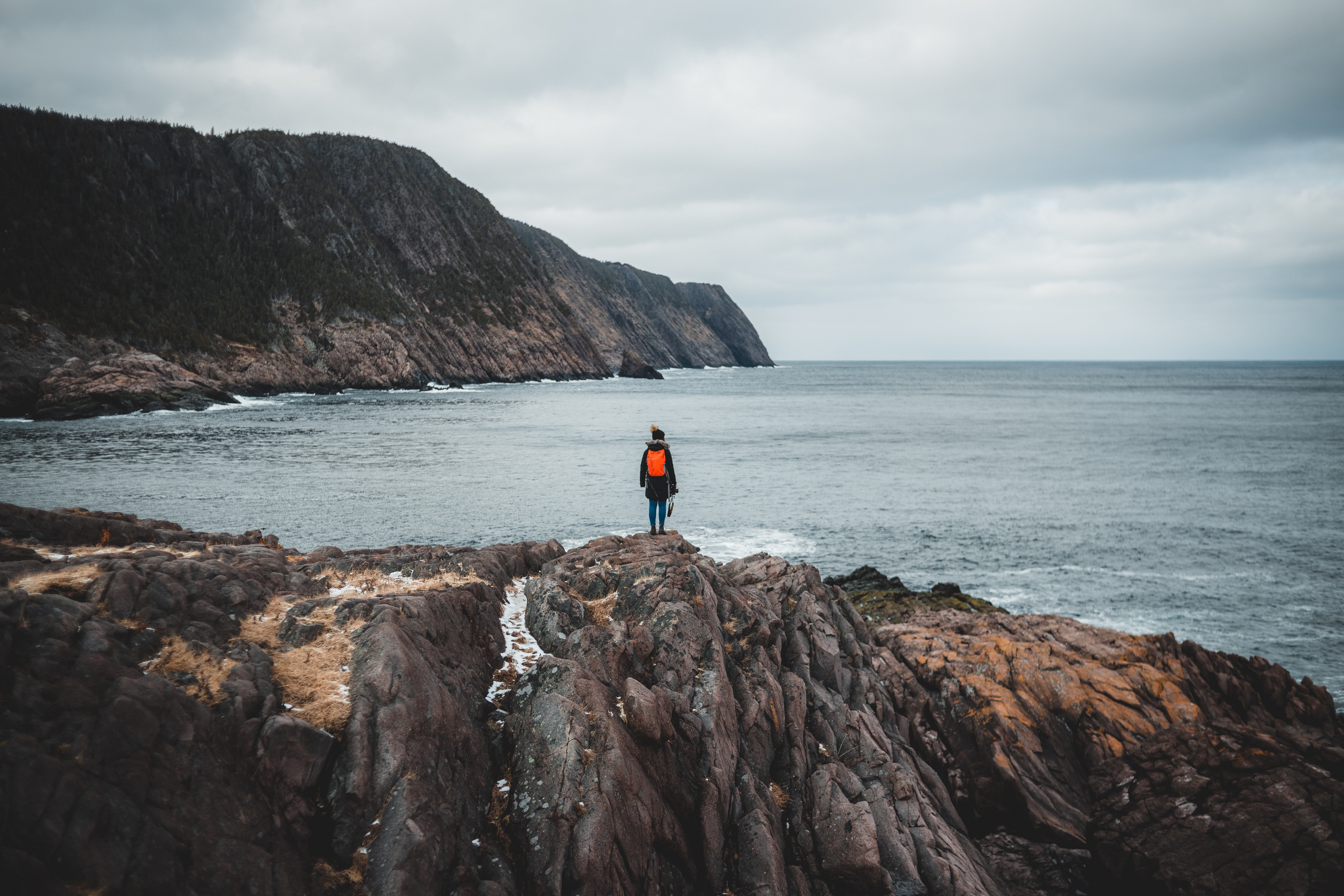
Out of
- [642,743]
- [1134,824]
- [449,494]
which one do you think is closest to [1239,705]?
[1134,824]

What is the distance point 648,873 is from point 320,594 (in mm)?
5939

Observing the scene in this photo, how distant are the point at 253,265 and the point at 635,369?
317ft

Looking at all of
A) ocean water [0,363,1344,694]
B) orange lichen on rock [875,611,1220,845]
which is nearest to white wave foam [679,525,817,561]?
ocean water [0,363,1344,694]

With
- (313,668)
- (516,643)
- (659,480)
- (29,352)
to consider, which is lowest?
(516,643)

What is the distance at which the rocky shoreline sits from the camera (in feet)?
17.8

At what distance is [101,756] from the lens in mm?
5082

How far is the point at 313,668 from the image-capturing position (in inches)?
283

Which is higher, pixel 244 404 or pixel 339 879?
pixel 244 404

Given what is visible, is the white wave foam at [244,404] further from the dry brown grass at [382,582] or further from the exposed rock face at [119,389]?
the dry brown grass at [382,582]

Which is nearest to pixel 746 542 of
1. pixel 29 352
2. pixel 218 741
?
pixel 218 741

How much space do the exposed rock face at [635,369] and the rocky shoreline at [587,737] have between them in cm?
16568

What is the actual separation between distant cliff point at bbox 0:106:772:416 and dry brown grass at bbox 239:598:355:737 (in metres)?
73.2

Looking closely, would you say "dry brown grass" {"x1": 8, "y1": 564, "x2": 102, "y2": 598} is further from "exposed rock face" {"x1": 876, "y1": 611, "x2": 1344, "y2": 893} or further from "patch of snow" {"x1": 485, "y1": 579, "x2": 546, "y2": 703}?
"exposed rock face" {"x1": 876, "y1": 611, "x2": 1344, "y2": 893}

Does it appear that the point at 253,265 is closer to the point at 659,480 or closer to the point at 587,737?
the point at 659,480
